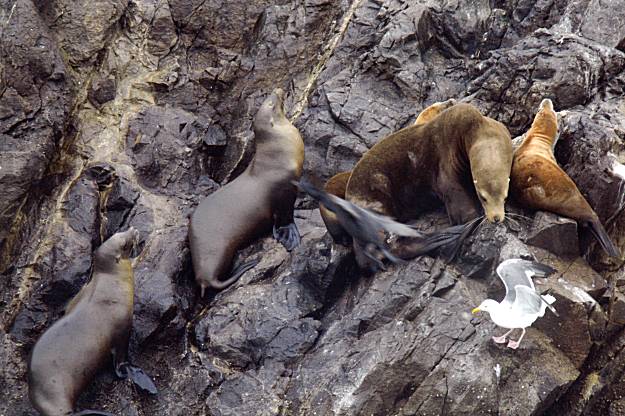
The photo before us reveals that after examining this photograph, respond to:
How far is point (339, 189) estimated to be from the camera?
8461mm

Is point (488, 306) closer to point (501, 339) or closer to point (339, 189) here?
point (501, 339)

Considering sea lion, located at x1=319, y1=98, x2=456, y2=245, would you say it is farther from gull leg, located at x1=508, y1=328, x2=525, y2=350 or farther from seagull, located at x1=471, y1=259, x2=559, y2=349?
gull leg, located at x1=508, y1=328, x2=525, y2=350

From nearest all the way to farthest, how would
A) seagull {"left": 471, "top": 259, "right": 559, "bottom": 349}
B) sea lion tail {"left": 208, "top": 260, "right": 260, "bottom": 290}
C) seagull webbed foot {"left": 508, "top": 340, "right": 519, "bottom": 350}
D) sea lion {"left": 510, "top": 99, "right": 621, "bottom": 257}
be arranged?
seagull {"left": 471, "top": 259, "right": 559, "bottom": 349} → seagull webbed foot {"left": 508, "top": 340, "right": 519, "bottom": 350} → sea lion {"left": 510, "top": 99, "right": 621, "bottom": 257} → sea lion tail {"left": 208, "top": 260, "right": 260, "bottom": 290}

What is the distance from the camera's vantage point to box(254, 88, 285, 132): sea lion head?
948cm

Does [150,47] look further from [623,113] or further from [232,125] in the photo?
[623,113]

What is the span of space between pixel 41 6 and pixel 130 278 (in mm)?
3851

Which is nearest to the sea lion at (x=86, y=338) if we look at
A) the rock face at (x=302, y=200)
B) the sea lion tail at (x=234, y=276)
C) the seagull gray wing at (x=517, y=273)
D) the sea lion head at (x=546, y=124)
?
the rock face at (x=302, y=200)

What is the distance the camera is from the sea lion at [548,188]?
7.04 meters

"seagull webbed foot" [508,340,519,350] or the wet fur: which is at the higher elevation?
"seagull webbed foot" [508,340,519,350]

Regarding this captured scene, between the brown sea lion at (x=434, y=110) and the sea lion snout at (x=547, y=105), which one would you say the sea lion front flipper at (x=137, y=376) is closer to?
the brown sea lion at (x=434, y=110)

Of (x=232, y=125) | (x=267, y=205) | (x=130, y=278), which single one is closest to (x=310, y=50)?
(x=232, y=125)

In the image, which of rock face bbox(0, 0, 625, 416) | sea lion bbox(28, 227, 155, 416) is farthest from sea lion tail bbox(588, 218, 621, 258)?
sea lion bbox(28, 227, 155, 416)

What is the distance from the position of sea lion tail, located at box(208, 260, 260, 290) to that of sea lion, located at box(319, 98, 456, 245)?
0.84 metres

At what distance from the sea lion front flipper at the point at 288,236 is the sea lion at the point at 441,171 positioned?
756mm
